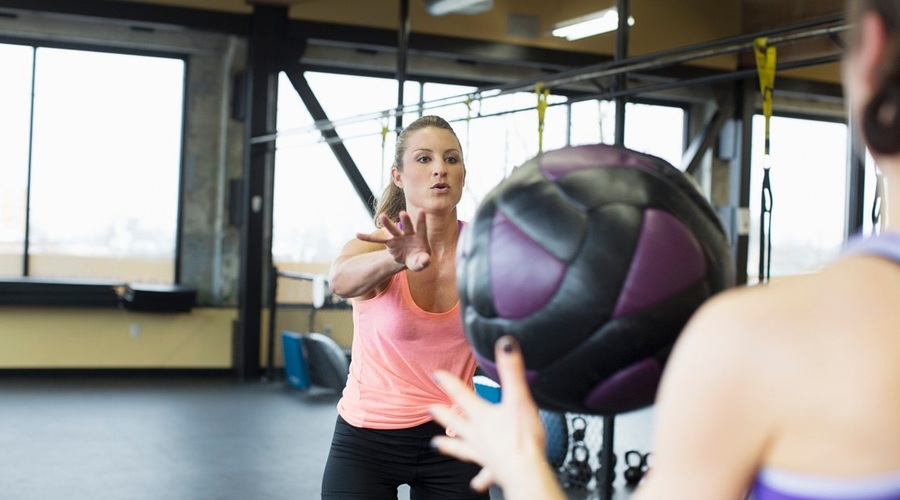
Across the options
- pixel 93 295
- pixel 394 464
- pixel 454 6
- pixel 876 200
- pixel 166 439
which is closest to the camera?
pixel 394 464

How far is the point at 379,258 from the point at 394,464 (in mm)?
517

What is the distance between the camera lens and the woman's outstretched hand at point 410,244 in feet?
6.03

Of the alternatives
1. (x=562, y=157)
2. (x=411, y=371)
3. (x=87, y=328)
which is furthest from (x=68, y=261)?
(x=562, y=157)

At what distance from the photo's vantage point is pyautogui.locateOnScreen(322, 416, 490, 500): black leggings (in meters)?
2.23

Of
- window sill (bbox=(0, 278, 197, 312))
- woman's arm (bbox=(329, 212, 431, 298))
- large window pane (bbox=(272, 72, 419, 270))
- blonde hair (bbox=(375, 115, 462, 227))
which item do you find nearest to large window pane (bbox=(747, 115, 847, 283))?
large window pane (bbox=(272, 72, 419, 270))

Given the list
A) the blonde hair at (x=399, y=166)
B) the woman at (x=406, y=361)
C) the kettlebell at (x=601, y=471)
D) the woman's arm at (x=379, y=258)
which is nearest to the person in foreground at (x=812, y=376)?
the woman's arm at (x=379, y=258)

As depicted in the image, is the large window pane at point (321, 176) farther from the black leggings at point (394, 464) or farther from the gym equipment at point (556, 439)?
the black leggings at point (394, 464)

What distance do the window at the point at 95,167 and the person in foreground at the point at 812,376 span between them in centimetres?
865

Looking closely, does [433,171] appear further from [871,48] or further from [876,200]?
[871,48]

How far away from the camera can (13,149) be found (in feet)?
27.7

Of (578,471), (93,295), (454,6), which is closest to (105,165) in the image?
(93,295)

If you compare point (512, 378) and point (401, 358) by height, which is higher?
point (512, 378)

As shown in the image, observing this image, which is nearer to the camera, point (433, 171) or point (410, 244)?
point (410, 244)

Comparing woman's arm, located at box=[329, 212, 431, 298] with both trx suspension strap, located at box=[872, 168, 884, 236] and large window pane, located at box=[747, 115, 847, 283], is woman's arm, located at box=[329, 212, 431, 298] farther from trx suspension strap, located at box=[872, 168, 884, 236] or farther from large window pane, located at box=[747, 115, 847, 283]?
large window pane, located at box=[747, 115, 847, 283]
